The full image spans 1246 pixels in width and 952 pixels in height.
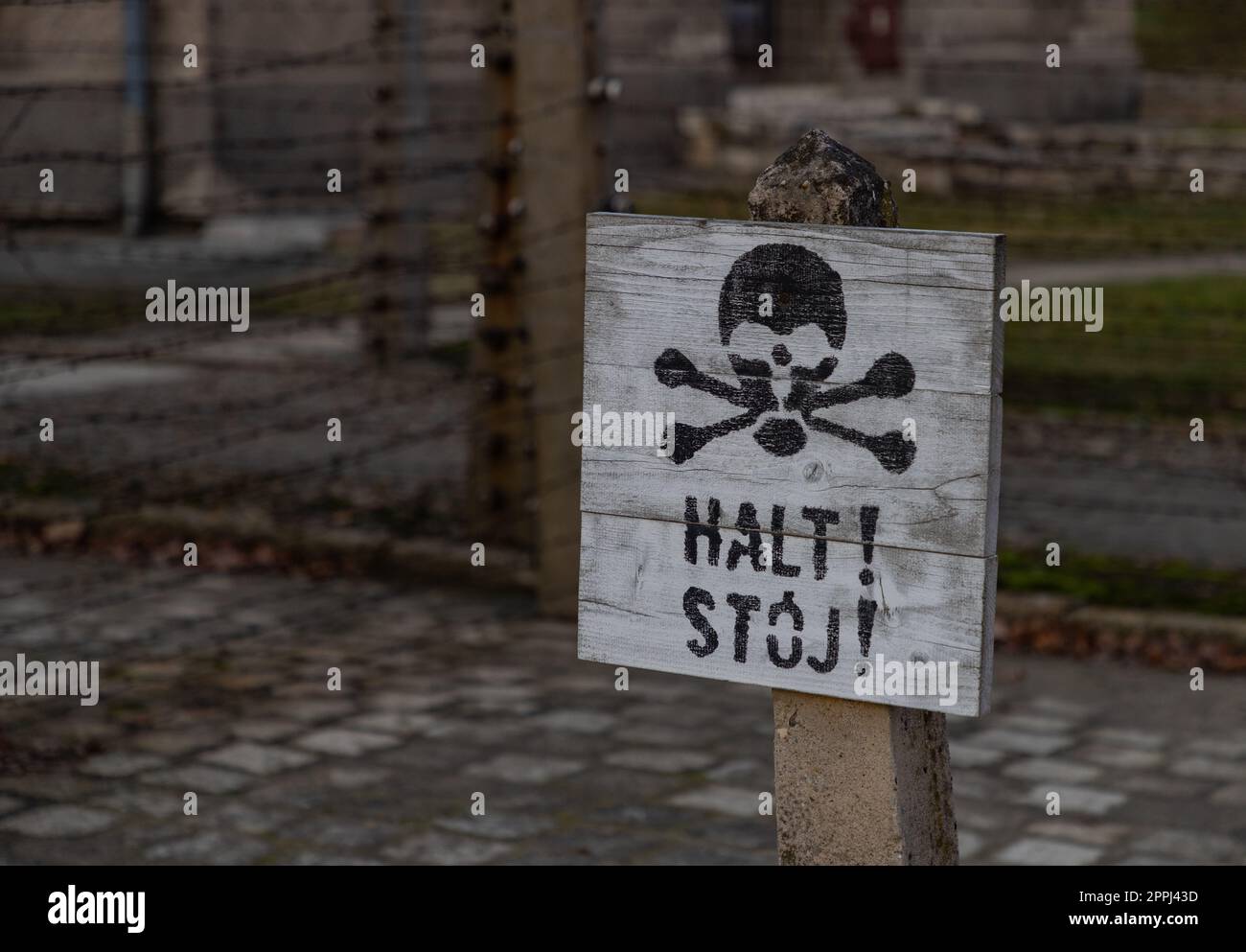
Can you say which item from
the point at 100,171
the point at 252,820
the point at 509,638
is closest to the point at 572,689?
the point at 509,638

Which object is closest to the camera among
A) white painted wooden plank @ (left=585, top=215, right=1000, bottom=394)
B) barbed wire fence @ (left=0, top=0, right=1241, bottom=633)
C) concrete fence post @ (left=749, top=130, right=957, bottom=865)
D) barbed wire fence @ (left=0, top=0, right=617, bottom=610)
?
white painted wooden plank @ (left=585, top=215, right=1000, bottom=394)

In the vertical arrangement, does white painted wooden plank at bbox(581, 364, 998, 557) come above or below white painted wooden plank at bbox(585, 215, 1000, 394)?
below

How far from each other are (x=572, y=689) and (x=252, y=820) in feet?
5.04

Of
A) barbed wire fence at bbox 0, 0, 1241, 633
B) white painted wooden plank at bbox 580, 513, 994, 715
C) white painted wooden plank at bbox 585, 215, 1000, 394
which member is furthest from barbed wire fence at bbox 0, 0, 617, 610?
white painted wooden plank at bbox 580, 513, 994, 715

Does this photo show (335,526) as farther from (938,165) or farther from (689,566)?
(938,165)

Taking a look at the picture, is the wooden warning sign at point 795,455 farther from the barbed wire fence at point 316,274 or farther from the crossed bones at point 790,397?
the barbed wire fence at point 316,274

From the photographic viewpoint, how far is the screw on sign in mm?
2566

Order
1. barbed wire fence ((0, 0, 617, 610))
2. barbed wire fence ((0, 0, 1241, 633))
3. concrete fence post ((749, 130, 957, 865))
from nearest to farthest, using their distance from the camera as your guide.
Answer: concrete fence post ((749, 130, 957, 865)), barbed wire fence ((0, 0, 1241, 633)), barbed wire fence ((0, 0, 617, 610))

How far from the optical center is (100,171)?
61.8 ft

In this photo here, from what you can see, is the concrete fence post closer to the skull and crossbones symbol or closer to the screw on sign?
the screw on sign

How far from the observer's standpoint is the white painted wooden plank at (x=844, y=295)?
2537 millimetres

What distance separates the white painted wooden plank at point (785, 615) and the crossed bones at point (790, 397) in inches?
5.3

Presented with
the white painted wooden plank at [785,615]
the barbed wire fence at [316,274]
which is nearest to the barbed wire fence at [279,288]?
the barbed wire fence at [316,274]

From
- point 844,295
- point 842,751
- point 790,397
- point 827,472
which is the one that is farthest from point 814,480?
point 842,751
